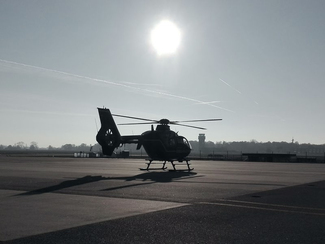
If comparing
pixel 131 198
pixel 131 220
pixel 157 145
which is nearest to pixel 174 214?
pixel 131 220

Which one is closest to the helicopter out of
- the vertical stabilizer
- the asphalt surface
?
the vertical stabilizer

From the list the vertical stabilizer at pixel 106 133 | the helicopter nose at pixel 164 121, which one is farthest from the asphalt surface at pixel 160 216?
the helicopter nose at pixel 164 121

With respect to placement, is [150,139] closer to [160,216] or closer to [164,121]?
[164,121]

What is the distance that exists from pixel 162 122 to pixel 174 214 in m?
22.5

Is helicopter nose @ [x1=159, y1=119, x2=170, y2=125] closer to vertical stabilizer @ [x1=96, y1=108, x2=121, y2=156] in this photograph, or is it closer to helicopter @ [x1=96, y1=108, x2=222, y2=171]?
helicopter @ [x1=96, y1=108, x2=222, y2=171]

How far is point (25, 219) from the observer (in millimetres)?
10742

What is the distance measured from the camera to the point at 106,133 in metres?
32.8

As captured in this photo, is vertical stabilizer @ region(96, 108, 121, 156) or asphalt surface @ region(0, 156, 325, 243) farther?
vertical stabilizer @ region(96, 108, 121, 156)

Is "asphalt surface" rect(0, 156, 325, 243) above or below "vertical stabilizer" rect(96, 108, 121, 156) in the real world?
below

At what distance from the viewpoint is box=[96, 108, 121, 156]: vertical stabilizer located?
1283 inches

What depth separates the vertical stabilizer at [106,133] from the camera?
107 ft

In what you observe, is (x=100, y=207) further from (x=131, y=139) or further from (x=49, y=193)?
(x=131, y=139)

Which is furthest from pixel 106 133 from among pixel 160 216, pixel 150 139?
pixel 160 216

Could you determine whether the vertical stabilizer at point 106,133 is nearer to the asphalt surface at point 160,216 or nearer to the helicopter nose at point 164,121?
the helicopter nose at point 164,121
